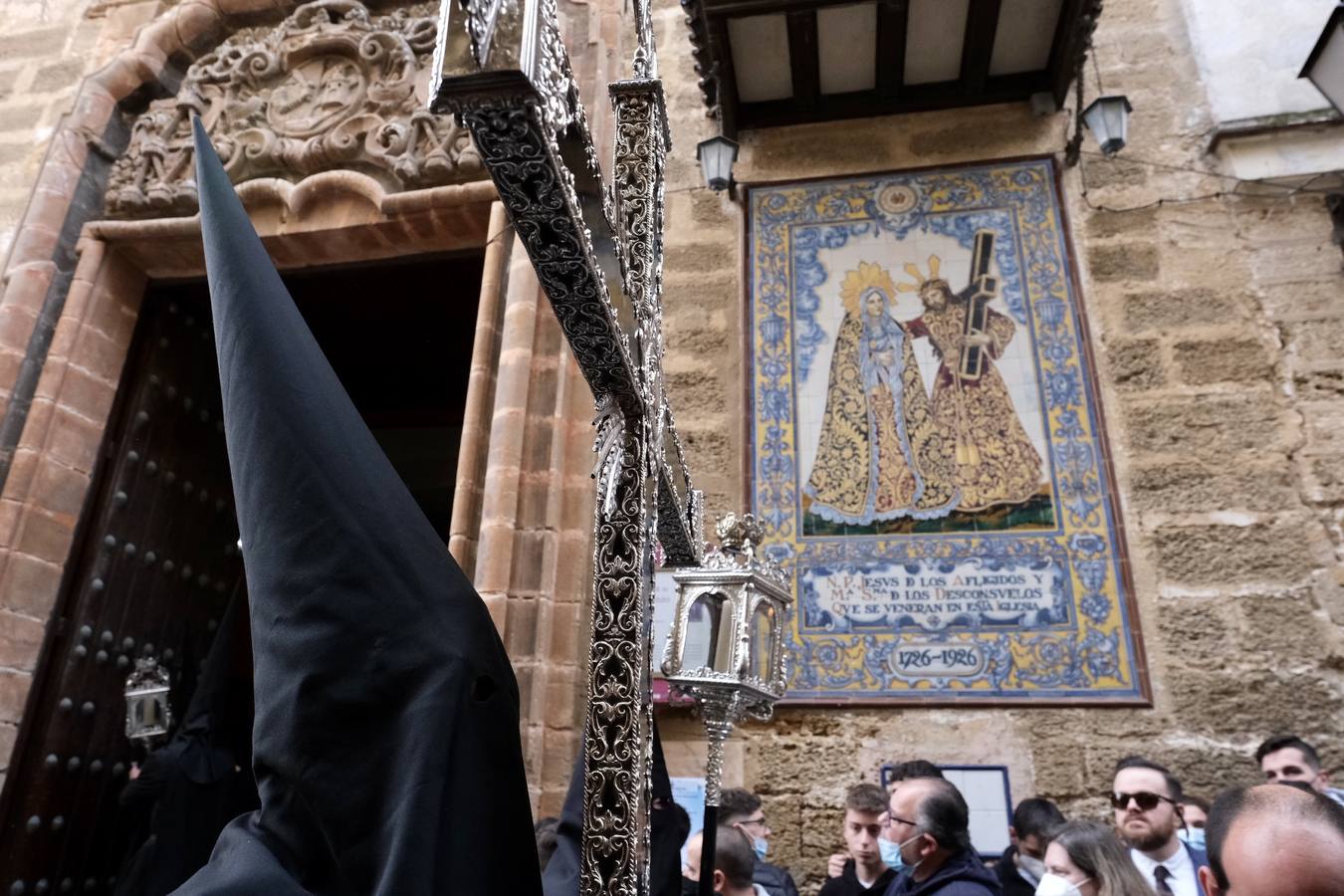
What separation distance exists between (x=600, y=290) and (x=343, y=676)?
57 cm

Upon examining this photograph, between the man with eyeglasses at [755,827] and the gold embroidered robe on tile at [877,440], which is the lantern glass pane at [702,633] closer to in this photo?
the man with eyeglasses at [755,827]

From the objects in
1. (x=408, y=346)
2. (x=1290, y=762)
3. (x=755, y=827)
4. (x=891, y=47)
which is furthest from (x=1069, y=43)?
(x=408, y=346)

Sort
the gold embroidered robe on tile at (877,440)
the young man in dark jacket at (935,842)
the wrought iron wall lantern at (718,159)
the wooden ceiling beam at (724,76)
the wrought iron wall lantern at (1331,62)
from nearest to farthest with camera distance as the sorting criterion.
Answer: the young man in dark jacket at (935,842), the wrought iron wall lantern at (1331,62), the gold embroidered robe on tile at (877,440), the wooden ceiling beam at (724,76), the wrought iron wall lantern at (718,159)

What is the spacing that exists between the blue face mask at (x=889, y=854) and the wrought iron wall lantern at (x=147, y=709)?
3014mm

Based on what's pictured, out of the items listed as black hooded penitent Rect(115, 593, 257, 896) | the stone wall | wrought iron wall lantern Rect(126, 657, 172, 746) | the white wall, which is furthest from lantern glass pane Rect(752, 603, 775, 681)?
the white wall

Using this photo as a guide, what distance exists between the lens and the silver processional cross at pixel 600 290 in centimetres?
106

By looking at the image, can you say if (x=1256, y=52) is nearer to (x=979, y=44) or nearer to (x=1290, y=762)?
(x=979, y=44)

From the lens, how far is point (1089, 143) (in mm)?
4766

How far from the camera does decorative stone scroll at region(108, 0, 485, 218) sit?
4688 mm

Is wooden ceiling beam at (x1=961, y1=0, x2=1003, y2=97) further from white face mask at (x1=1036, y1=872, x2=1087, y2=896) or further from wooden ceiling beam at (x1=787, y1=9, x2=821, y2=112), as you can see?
white face mask at (x1=1036, y1=872, x2=1087, y2=896)

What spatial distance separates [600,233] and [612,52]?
12.2ft

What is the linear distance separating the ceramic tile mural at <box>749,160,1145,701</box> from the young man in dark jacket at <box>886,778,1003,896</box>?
1.28 m

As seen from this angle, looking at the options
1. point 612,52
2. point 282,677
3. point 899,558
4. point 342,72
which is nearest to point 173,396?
point 342,72

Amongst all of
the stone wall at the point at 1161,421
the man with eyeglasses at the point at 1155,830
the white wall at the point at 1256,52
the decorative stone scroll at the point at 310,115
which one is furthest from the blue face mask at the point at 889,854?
the white wall at the point at 1256,52
